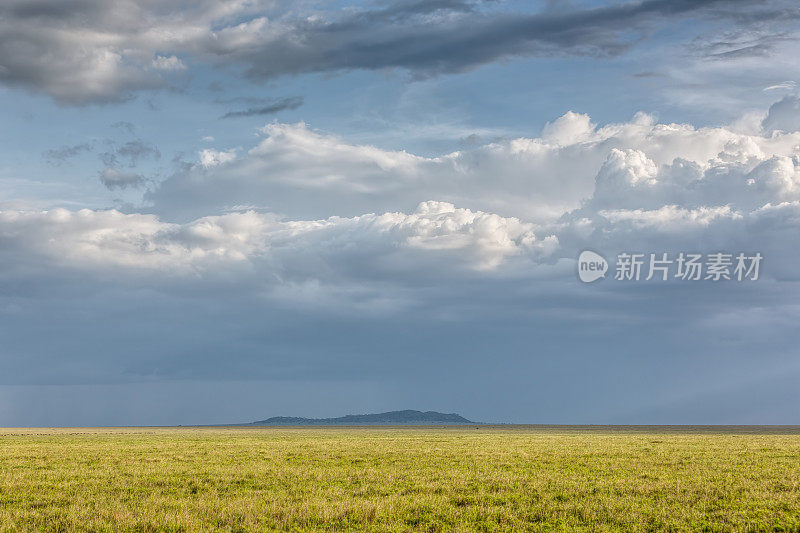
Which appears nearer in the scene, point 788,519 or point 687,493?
point 788,519

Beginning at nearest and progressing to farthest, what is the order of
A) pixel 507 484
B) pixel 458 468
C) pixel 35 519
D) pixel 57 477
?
pixel 35 519 < pixel 507 484 < pixel 57 477 < pixel 458 468

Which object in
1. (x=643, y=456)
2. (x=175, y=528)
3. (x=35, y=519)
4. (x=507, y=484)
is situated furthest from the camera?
(x=643, y=456)

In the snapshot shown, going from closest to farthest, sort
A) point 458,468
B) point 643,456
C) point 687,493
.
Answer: point 687,493 → point 458,468 → point 643,456

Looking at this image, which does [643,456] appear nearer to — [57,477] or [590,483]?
[590,483]

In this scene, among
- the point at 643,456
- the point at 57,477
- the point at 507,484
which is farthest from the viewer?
the point at 643,456

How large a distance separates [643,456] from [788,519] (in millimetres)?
20721

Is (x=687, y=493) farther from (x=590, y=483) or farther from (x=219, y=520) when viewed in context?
(x=219, y=520)

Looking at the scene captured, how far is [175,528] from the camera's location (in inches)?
688

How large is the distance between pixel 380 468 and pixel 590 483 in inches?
386

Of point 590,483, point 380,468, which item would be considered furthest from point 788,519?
point 380,468

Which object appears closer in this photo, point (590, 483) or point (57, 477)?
point (590, 483)

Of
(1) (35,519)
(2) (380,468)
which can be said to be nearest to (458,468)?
(2) (380,468)

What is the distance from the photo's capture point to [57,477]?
28.1m

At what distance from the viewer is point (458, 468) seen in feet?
103
